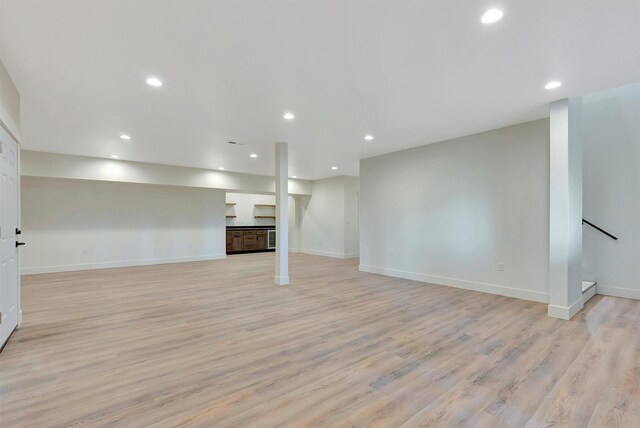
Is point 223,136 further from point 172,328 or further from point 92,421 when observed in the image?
point 92,421

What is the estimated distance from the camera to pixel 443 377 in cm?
217

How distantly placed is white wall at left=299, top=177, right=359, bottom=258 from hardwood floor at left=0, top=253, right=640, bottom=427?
15.6 feet

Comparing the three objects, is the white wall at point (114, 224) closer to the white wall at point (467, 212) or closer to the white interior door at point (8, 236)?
the white interior door at point (8, 236)

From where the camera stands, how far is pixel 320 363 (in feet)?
7.86

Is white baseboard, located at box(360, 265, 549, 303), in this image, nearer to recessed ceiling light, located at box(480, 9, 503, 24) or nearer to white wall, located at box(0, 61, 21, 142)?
recessed ceiling light, located at box(480, 9, 503, 24)

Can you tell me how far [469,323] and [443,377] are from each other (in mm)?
1362

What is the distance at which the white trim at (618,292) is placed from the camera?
4.20 metres

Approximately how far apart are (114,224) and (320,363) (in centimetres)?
725

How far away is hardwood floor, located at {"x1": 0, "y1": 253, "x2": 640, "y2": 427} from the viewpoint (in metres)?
1.78

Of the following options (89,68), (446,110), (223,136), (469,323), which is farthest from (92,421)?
(446,110)

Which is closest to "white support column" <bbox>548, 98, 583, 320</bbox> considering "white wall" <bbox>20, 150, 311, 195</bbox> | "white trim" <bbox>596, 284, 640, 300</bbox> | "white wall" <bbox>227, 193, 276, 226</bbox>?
"white trim" <bbox>596, 284, 640, 300</bbox>

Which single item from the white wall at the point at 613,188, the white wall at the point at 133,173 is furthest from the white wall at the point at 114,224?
the white wall at the point at 613,188

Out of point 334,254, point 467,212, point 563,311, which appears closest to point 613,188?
point 467,212

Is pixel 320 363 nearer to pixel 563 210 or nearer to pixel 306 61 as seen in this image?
pixel 306 61
